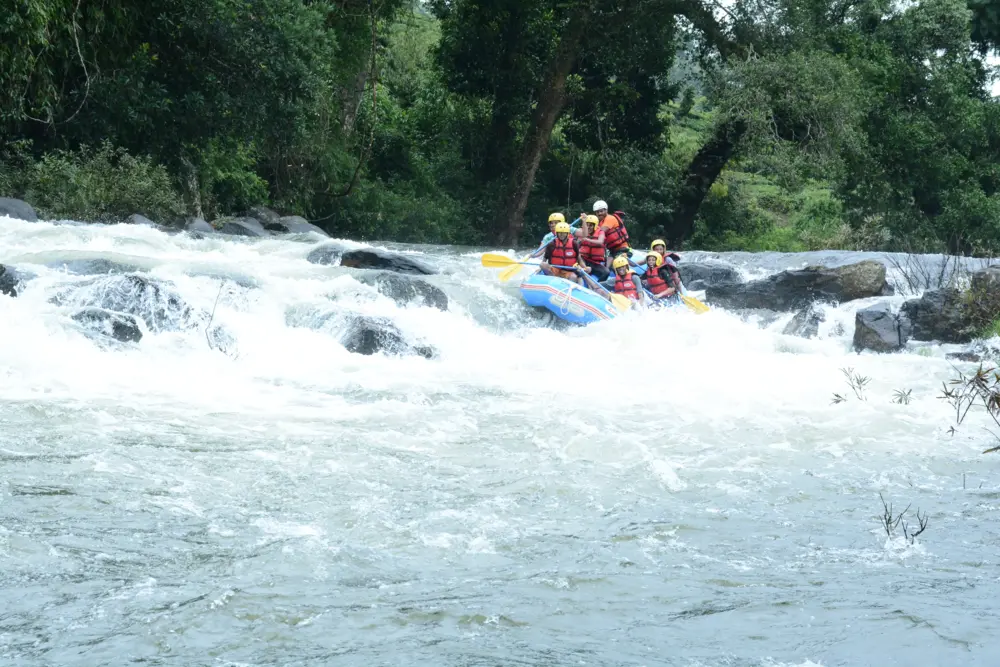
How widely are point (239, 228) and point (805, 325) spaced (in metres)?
8.48

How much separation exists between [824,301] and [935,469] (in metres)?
7.96

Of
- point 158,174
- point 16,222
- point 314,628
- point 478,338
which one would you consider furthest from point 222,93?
point 314,628

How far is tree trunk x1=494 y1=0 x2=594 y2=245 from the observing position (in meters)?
21.4

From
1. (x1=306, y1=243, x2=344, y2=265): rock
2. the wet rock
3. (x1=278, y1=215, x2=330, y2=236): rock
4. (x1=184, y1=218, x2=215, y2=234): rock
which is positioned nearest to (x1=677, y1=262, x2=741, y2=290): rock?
(x1=306, y1=243, x2=344, y2=265): rock

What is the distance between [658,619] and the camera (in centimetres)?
410

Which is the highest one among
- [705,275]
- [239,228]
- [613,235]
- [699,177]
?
[699,177]

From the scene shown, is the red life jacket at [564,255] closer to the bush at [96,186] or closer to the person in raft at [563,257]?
the person in raft at [563,257]

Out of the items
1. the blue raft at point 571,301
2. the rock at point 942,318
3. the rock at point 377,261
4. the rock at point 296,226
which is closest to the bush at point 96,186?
the rock at point 296,226

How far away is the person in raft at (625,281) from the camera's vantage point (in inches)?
496

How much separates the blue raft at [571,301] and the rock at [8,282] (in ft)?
17.1

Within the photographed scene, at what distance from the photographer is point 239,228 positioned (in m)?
17.0

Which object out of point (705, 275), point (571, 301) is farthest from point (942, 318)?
point (571, 301)

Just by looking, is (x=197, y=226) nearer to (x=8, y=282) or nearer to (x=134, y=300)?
(x=8, y=282)

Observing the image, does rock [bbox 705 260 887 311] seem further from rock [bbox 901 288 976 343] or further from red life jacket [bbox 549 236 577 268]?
red life jacket [bbox 549 236 577 268]
